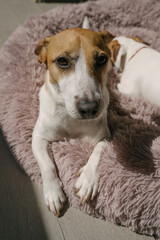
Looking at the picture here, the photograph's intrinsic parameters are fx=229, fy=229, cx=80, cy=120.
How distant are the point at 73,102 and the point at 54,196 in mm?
606

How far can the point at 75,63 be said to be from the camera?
127cm

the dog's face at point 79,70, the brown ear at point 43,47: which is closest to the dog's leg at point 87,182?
the dog's face at point 79,70

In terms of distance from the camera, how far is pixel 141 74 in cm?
229

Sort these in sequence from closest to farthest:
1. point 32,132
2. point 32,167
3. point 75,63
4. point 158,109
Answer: point 75,63 < point 32,167 < point 32,132 < point 158,109

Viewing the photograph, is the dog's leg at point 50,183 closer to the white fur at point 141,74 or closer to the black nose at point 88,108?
the black nose at point 88,108

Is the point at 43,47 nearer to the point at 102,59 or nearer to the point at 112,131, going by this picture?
the point at 102,59

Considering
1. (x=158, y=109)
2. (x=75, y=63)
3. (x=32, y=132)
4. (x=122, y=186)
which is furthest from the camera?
(x=158, y=109)

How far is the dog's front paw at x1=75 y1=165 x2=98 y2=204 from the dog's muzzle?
0.42m

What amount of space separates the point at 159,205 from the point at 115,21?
2399 millimetres

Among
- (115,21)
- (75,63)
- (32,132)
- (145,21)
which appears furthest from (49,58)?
(145,21)

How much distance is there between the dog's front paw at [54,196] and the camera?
4.60 ft

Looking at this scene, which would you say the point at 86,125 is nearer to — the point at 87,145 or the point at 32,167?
the point at 87,145

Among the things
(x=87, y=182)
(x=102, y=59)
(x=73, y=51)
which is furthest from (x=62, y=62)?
(x=87, y=182)

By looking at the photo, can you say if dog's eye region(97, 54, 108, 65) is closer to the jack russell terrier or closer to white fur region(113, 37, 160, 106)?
→ the jack russell terrier
